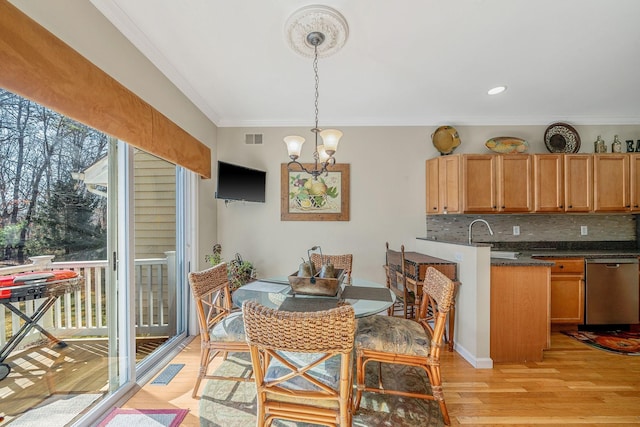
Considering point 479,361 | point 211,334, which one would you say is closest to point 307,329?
point 211,334

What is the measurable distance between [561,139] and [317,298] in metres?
3.89

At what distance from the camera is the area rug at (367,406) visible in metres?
1.80

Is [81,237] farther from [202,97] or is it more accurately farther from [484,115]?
[484,115]

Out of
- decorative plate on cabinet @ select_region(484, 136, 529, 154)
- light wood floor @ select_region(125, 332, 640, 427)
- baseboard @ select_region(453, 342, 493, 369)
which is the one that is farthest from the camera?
decorative plate on cabinet @ select_region(484, 136, 529, 154)

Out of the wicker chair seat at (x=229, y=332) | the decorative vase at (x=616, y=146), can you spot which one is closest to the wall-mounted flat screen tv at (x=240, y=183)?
the wicker chair seat at (x=229, y=332)

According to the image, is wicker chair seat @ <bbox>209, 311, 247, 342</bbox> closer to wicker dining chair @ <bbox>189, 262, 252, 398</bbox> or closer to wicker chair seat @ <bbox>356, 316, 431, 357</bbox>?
wicker dining chair @ <bbox>189, 262, 252, 398</bbox>

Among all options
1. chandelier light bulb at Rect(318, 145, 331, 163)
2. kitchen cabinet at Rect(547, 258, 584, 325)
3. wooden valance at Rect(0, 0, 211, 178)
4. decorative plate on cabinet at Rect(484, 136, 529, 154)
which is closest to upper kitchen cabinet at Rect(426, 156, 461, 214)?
decorative plate on cabinet at Rect(484, 136, 529, 154)

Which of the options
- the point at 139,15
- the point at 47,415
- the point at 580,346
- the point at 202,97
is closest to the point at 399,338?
the point at 47,415

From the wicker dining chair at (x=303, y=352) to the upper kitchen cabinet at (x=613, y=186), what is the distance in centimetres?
394

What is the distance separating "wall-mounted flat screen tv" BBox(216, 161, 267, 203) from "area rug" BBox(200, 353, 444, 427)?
73.3 inches

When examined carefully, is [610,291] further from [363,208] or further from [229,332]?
[229,332]

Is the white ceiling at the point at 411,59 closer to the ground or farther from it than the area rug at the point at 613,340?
farther from it

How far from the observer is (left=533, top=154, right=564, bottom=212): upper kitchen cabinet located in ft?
11.0

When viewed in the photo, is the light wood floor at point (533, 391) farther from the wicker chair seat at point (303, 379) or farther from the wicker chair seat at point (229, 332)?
the wicker chair seat at point (303, 379)
